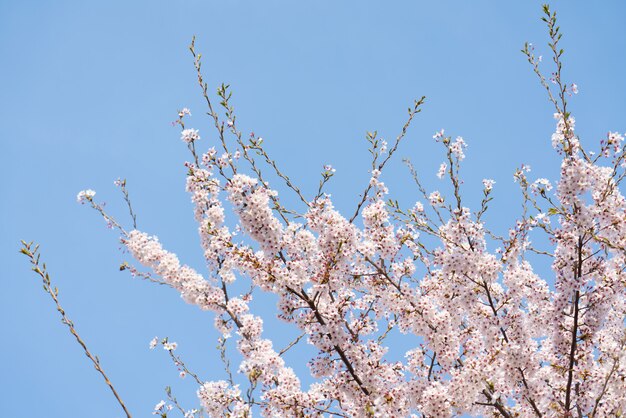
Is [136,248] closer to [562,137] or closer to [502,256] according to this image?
[502,256]

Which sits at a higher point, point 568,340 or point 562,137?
point 562,137

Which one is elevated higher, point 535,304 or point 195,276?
point 195,276

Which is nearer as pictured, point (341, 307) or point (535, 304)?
point (341, 307)

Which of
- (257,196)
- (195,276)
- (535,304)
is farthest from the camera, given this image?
(195,276)

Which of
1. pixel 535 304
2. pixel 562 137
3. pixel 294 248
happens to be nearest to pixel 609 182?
pixel 562 137

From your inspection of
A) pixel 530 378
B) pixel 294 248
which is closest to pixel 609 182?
pixel 530 378

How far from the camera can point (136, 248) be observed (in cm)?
900

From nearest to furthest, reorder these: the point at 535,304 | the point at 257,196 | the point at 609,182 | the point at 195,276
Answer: the point at 257,196
the point at 609,182
the point at 535,304
the point at 195,276

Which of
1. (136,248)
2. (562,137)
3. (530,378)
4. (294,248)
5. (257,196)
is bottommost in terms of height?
(530,378)

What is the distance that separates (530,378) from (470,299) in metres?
1.27

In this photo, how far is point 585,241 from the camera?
22.9 ft

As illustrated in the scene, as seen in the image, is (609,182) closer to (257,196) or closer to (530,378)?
(530,378)

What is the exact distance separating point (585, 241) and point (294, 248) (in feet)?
12.2

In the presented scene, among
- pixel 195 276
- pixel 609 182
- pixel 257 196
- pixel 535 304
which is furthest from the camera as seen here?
pixel 195 276
